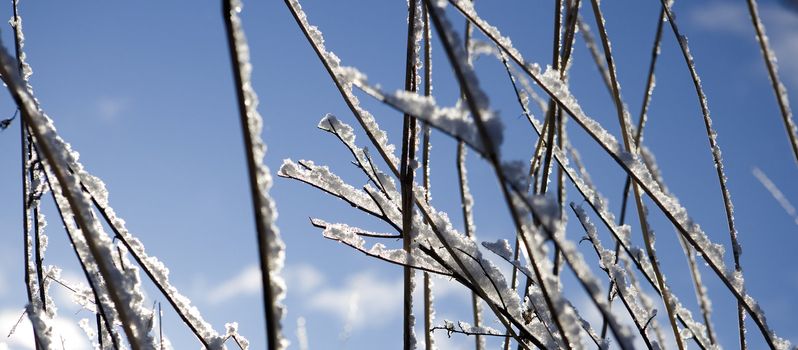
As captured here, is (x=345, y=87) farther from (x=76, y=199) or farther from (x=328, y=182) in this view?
(x=76, y=199)

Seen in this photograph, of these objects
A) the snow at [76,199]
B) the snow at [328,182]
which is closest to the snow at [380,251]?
the snow at [328,182]

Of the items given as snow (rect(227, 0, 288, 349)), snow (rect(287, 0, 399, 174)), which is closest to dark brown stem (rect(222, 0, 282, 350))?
snow (rect(227, 0, 288, 349))

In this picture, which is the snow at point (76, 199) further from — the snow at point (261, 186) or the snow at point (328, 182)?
the snow at point (328, 182)

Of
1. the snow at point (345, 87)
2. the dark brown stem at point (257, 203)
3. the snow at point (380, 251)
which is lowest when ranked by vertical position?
the dark brown stem at point (257, 203)

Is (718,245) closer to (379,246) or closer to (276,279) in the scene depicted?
(379,246)

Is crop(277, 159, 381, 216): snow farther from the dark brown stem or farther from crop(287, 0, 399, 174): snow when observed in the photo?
the dark brown stem

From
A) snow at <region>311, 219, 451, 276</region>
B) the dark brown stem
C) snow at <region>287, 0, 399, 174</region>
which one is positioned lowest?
the dark brown stem

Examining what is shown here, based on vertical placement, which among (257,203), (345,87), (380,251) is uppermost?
(345,87)

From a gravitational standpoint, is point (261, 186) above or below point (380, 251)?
below

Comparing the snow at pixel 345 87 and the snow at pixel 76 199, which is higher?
the snow at pixel 345 87

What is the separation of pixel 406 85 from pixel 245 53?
0.32 meters

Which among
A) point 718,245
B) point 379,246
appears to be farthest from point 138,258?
point 718,245

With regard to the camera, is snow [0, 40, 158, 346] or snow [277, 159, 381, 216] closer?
snow [0, 40, 158, 346]

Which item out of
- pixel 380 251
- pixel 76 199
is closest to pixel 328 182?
pixel 380 251
